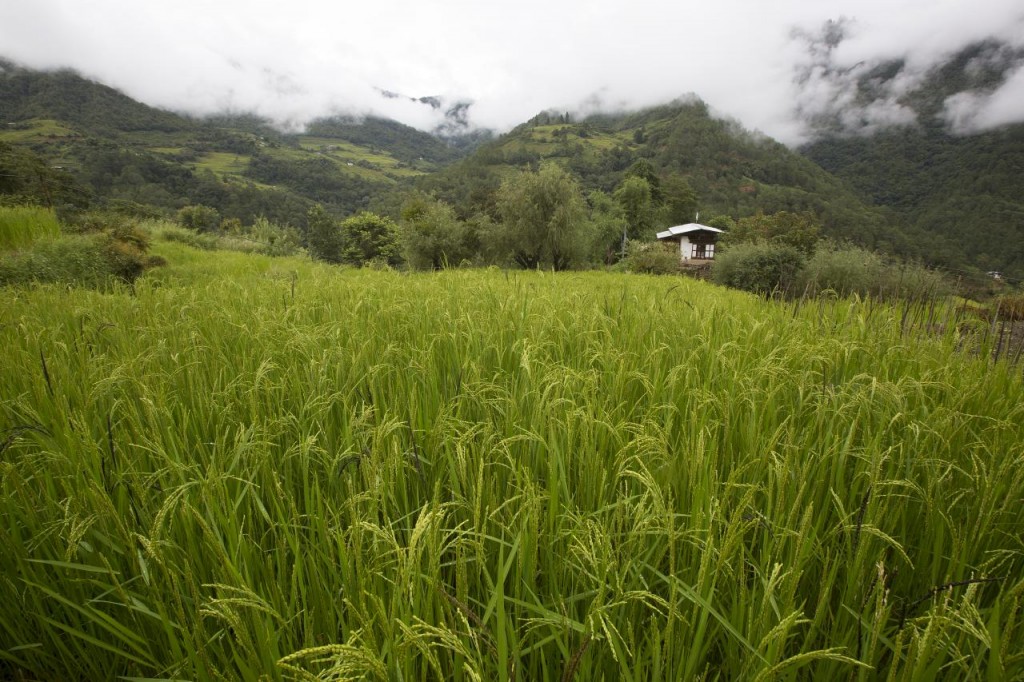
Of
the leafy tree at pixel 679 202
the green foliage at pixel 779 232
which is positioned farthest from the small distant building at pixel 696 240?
the leafy tree at pixel 679 202

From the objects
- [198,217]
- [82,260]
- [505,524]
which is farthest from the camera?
[198,217]

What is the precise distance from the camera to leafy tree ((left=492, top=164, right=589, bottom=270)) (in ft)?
88.0

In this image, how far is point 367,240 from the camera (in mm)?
73312

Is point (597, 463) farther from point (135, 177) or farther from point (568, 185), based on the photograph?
point (135, 177)

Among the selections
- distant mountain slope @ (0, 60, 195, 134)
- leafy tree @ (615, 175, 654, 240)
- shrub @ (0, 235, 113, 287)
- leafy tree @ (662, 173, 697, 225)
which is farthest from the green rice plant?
distant mountain slope @ (0, 60, 195, 134)

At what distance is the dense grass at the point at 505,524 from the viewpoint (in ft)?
3.05

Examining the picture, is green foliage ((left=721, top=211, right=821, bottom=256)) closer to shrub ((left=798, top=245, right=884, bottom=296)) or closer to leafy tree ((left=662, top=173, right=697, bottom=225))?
shrub ((left=798, top=245, right=884, bottom=296))

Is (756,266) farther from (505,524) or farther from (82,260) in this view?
(82,260)

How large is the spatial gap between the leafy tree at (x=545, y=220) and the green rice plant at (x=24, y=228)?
69.1 ft

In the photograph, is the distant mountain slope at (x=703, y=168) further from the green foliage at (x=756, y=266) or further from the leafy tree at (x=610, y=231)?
the green foliage at (x=756, y=266)

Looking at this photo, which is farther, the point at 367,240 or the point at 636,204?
the point at 636,204

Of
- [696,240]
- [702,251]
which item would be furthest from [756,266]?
[696,240]

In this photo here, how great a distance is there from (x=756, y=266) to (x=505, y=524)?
27.4 metres

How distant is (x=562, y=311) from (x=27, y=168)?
2421 cm
